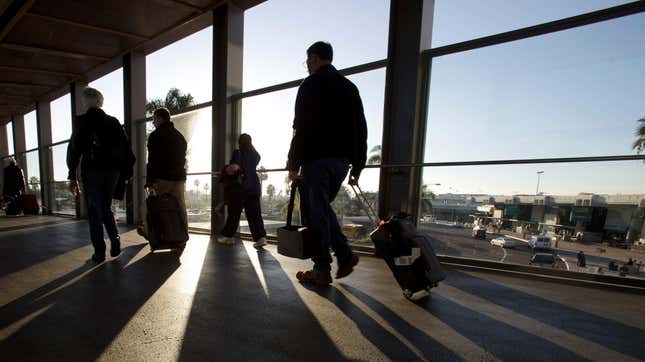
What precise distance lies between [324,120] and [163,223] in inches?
80.1

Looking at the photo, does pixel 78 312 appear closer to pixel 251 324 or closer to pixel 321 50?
pixel 251 324

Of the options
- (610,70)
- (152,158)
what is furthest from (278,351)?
(610,70)

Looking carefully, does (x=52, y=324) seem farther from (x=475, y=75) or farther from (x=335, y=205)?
(x=475, y=75)

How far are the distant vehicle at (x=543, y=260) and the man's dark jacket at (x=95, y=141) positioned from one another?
148 inches

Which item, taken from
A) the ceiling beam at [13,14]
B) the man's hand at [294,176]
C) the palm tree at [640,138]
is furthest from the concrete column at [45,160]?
the palm tree at [640,138]

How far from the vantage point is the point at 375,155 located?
346 cm

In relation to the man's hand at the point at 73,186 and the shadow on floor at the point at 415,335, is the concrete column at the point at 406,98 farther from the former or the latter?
the man's hand at the point at 73,186

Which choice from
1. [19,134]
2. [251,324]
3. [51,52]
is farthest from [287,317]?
[19,134]

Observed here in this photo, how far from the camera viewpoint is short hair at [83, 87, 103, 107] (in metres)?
2.57

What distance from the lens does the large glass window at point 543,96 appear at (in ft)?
7.42

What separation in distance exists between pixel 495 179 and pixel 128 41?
6.84 m

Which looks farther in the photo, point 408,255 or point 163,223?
point 163,223

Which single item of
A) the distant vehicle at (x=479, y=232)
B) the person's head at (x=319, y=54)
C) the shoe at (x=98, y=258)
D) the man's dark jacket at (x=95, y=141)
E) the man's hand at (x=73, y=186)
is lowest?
the shoe at (x=98, y=258)

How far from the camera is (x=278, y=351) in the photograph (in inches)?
44.3
